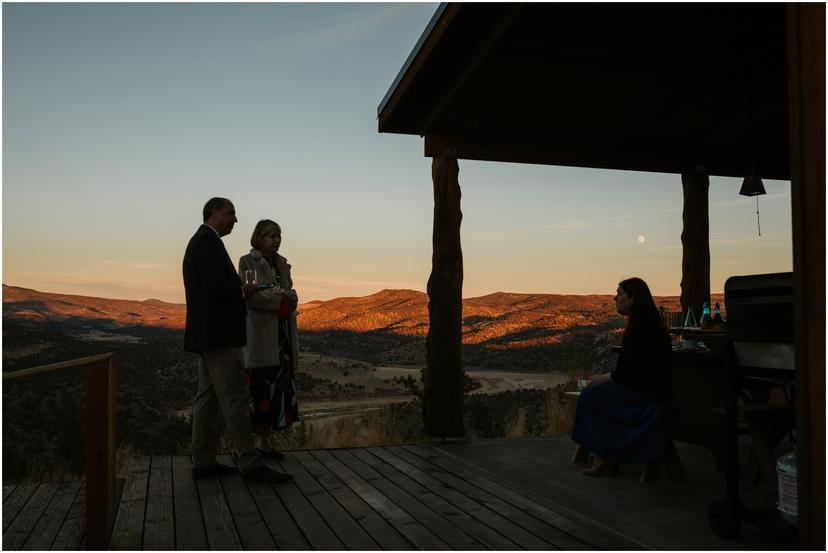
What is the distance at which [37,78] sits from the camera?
1179cm

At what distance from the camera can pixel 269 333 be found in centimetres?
491

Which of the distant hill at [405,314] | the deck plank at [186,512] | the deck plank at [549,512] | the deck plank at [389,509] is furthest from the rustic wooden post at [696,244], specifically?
the distant hill at [405,314]

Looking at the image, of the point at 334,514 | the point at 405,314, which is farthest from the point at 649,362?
the point at 405,314

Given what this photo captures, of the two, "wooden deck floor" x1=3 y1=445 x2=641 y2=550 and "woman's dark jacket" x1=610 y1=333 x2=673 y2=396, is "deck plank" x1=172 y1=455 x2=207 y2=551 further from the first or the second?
"woman's dark jacket" x1=610 y1=333 x2=673 y2=396

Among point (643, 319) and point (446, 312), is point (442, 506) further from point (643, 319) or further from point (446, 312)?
point (446, 312)

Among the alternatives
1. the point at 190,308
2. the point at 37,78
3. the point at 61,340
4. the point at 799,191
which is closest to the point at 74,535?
the point at 190,308

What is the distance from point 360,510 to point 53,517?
1713 millimetres

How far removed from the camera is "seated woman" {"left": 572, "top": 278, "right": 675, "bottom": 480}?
454 cm

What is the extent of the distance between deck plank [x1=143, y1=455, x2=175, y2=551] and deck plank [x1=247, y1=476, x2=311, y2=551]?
18.6 inches

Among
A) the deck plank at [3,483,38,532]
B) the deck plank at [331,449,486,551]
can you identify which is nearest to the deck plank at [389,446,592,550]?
the deck plank at [331,449,486,551]

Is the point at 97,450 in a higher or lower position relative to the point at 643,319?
lower

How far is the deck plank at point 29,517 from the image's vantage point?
3.39 m

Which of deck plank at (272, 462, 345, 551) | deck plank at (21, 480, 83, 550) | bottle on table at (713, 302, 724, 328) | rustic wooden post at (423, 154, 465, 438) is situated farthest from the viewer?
rustic wooden post at (423, 154, 465, 438)

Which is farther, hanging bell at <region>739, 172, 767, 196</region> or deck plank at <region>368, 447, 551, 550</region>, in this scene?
hanging bell at <region>739, 172, 767, 196</region>
